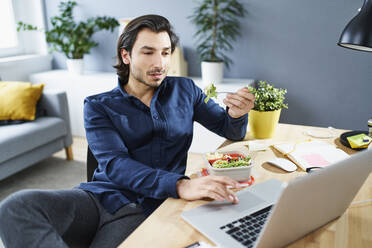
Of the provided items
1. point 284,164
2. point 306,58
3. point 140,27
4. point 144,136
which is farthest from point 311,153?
point 306,58

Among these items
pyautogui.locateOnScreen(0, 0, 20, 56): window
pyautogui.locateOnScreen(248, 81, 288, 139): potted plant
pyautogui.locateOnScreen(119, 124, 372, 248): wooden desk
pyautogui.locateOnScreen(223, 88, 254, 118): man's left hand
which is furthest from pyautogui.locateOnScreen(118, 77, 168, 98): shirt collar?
pyautogui.locateOnScreen(0, 0, 20, 56): window

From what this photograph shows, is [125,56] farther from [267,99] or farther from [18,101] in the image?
[18,101]

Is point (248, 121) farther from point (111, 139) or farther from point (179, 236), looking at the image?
point (179, 236)

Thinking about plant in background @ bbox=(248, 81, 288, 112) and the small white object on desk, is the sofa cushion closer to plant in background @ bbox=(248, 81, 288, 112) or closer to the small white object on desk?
plant in background @ bbox=(248, 81, 288, 112)

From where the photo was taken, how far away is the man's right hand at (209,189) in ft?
2.91

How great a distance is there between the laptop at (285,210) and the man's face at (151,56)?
61 centimetres

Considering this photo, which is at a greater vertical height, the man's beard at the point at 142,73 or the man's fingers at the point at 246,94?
the man's beard at the point at 142,73

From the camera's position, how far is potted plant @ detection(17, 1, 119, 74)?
3.26 metres

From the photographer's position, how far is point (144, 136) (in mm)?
1250

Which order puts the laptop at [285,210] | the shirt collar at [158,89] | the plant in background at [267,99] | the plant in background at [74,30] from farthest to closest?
the plant in background at [74,30] < the plant in background at [267,99] < the shirt collar at [158,89] < the laptop at [285,210]

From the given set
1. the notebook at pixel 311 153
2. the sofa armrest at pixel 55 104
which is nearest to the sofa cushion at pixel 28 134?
the sofa armrest at pixel 55 104

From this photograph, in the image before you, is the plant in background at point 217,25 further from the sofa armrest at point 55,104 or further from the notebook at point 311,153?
the notebook at point 311,153

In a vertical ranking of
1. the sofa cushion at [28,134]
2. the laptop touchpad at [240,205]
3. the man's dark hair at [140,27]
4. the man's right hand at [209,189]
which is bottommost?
the sofa cushion at [28,134]

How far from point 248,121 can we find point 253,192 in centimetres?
54
